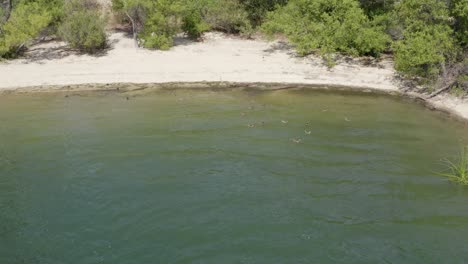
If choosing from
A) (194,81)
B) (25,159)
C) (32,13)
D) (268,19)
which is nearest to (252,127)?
(194,81)

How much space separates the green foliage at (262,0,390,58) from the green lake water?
10.5 ft

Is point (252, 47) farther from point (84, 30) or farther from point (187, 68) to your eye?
point (84, 30)

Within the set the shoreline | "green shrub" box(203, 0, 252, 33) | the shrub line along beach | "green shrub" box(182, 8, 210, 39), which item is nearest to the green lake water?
the shoreline

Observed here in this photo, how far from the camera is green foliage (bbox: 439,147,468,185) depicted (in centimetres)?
1554

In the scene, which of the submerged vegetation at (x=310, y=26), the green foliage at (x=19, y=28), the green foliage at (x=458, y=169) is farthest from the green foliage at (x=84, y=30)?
the green foliage at (x=458, y=169)

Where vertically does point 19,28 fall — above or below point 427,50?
below

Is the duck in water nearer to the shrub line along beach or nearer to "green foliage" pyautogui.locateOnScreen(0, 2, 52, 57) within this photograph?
the shrub line along beach

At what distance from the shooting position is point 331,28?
81.8 feet

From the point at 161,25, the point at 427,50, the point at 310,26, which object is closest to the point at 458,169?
the point at 427,50

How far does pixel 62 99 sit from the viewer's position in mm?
22281

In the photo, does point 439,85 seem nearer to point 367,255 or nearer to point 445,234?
point 445,234

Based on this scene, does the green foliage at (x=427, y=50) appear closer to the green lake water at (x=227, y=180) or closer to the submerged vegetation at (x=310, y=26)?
the submerged vegetation at (x=310, y=26)

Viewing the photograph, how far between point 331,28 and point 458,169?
10.7 meters

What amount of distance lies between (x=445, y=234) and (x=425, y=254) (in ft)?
3.83
